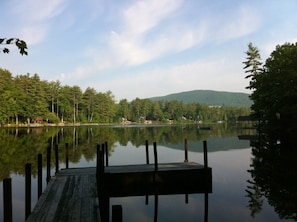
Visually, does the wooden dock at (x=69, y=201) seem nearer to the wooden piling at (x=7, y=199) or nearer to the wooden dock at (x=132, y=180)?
the wooden dock at (x=132, y=180)

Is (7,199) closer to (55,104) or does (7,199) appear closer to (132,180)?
(132,180)

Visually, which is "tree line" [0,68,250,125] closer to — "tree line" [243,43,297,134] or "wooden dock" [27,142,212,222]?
"tree line" [243,43,297,134]

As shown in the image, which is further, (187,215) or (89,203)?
(187,215)

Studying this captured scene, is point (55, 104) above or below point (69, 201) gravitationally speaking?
above

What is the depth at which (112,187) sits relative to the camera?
17.1 meters

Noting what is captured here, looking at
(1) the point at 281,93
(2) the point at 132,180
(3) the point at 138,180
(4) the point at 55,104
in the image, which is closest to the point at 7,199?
(2) the point at 132,180

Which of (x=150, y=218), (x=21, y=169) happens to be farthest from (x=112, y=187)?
Result: (x=21, y=169)

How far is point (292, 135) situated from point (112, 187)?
29460 millimetres

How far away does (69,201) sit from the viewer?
37.9ft

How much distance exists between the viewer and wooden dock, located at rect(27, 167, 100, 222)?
9.80m

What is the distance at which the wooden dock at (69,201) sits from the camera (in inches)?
386

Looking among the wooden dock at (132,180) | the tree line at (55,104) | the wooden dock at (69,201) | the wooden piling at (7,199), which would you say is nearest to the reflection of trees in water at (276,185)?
the wooden dock at (132,180)

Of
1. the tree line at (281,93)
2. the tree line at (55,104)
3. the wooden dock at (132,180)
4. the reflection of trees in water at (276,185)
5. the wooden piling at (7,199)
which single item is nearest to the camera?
the wooden piling at (7,199)

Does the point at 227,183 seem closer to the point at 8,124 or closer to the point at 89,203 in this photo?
the point at 89,203
